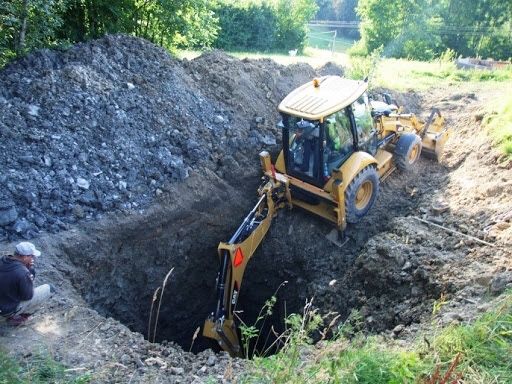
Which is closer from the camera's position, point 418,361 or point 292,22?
point 418,361

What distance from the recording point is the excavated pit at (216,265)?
20.1ft

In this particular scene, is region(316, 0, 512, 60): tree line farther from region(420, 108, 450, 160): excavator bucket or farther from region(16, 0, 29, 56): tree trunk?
region(16, 0, 29, 56): tree trunk

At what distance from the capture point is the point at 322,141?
21.3 feet

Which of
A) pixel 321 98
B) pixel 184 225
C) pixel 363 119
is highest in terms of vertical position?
pixel 321 98

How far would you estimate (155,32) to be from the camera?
1105 cm

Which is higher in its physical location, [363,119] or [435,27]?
[363,119]

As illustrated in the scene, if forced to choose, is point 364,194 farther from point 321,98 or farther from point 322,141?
point 321,98

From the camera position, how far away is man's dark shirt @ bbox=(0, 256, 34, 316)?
4.66 meters

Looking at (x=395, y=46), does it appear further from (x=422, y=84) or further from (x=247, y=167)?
(x=247, y=167)

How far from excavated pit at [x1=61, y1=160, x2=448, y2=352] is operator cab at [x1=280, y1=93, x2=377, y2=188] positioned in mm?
1036

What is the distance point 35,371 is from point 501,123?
27.6ft

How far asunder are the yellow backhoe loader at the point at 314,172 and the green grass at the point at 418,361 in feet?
6.41

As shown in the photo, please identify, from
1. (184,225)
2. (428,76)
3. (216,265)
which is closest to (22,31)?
(184,225)

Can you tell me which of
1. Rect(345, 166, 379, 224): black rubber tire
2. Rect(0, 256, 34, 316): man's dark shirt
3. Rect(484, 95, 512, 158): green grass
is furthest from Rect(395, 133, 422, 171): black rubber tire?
Rect(0, 256, 34, 316): man's dark shirt
